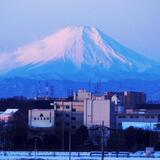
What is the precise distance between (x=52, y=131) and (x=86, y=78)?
104064mm

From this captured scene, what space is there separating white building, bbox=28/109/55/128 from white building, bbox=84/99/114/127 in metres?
3.62

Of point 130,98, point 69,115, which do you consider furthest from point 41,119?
point 130,98

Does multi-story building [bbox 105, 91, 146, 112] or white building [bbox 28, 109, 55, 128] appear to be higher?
multi-story building [bbox 105, 91, 146, 112]

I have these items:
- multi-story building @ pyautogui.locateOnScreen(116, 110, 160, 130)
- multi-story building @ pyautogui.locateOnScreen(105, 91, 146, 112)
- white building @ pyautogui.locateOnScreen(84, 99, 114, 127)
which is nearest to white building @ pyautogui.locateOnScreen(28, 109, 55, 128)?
white building @ pyautogui.locateOnScreen(84, 99, 114, 127)

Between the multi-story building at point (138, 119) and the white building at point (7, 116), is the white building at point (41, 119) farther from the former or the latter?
the multi-story building at point (138, 119)

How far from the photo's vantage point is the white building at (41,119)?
52803mm

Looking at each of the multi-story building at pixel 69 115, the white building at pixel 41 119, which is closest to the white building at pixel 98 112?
the multi-story building at pixel 69 115

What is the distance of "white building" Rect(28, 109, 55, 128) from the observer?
52.8m

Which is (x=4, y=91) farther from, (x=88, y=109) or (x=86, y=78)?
(x=88, y=109)

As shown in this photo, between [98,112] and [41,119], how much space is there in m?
5.81

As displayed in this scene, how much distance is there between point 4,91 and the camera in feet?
436

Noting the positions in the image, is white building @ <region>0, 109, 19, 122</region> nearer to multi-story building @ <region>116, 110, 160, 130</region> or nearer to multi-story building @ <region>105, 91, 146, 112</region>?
multi-story building @ <region>116, 110, 160, 130</region>

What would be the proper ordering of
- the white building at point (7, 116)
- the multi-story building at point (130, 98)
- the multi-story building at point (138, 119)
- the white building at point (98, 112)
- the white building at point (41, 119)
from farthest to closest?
the multi-story building at point (130, 98) < the multi-story building at point (138, 119) < the white building at point (98, 112) < the white building at point (7, 116) < the white building at point (41, 119)

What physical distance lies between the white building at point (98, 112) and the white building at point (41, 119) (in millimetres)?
3622
